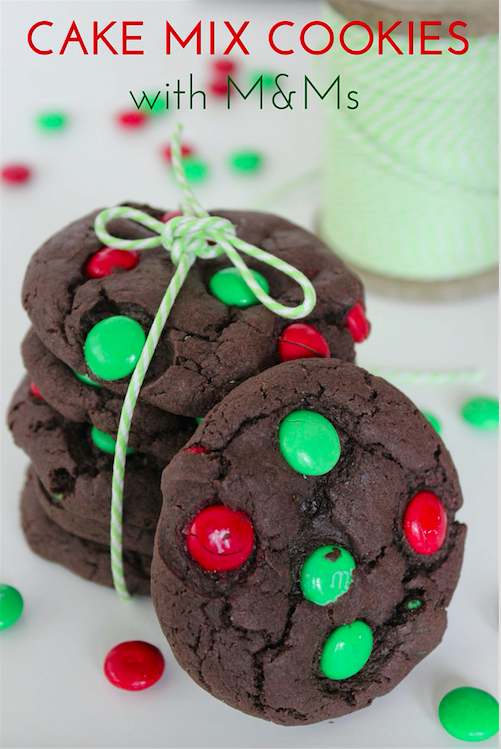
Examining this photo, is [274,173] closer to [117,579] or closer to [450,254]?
[450,254]

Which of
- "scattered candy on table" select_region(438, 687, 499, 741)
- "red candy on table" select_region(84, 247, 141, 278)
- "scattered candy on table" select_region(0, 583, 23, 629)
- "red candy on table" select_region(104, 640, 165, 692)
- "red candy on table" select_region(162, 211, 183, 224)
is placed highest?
"red candy on table" select_region(162, 211, 183, 224)

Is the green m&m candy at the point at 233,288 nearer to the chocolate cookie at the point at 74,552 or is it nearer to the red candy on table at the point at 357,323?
the red candy on table at the point at 357,323

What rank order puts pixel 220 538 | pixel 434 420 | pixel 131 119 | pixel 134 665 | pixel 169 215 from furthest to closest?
pixel 131 119 < pixel 434 420 < pixel 169 215 < pixel 134 665 < pixel 220 538

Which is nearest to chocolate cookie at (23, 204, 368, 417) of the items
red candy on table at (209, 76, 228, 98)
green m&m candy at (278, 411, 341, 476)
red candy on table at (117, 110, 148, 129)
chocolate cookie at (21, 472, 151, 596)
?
green m&m candy at (278, 411, 341, 476)

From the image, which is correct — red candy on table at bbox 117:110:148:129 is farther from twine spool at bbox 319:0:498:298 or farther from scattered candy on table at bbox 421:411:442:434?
scattered candy on table at bbox 421:411:442:434

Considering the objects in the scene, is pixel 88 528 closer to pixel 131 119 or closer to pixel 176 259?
pixel 176 259

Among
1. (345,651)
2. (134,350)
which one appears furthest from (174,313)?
(345,651)
